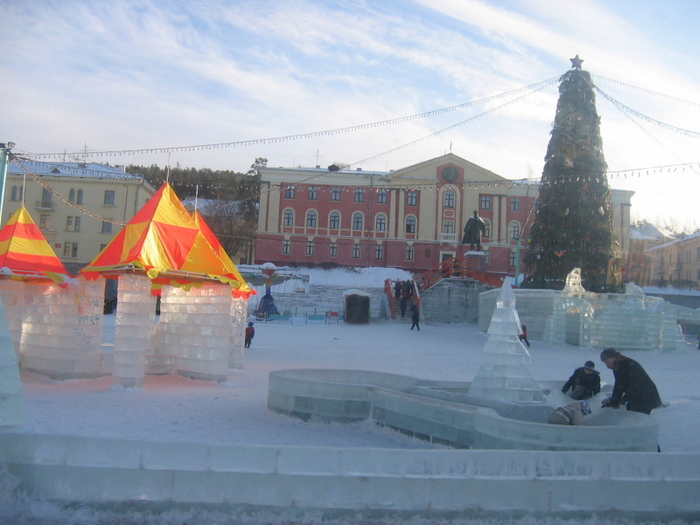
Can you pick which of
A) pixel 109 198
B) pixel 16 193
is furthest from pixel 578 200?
pixel 16 193

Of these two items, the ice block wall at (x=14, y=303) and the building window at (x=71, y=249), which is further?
the building window at (x=71, y=249)

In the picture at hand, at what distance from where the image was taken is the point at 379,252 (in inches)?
1962

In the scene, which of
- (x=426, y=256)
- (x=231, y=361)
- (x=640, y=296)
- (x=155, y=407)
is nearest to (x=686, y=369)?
(x=640, y=296)

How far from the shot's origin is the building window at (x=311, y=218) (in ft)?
163

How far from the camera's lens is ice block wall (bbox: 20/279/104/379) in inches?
488

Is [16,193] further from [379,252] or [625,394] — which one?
[625,394]

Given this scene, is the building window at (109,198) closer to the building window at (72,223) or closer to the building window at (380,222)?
the building window at (72,223)

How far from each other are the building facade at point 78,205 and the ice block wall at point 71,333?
107ft

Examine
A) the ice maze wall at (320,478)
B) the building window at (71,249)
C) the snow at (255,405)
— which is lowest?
the snow at (255,405)

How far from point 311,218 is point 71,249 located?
18.0 meters

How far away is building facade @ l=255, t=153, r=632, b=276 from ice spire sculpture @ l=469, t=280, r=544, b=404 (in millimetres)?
40795

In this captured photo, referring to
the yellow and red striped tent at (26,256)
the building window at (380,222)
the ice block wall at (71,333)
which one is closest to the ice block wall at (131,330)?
the ice block wall at (71,333)

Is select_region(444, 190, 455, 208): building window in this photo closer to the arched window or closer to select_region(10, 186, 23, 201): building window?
the arched window

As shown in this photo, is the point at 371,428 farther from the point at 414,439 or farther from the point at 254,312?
the point at 254,312
